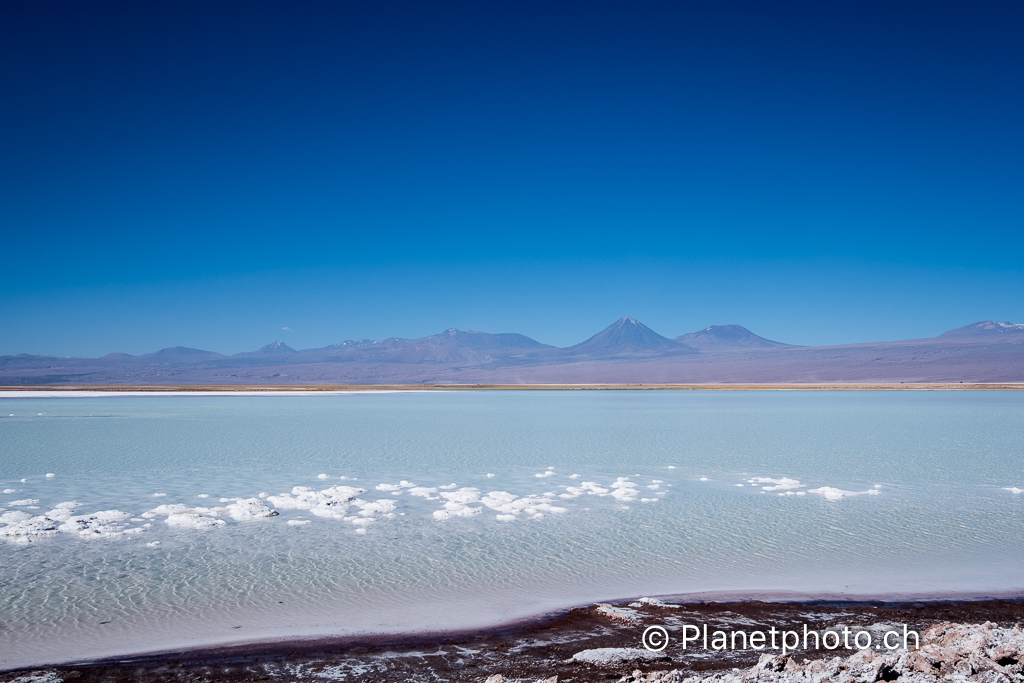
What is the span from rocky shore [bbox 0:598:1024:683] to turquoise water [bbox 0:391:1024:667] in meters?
0.41

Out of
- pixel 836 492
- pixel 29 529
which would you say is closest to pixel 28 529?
pixel 29 529

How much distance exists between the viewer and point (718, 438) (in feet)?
68.9

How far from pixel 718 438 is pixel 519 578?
15.1m

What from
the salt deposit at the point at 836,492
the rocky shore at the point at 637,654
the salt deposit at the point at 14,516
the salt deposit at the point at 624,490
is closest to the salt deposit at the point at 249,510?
the salt deposit at the point at 14,516

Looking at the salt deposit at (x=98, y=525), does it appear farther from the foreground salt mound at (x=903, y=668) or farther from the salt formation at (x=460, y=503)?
the foreground salt mound at (x=903, y=668)

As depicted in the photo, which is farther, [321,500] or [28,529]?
[321,500]

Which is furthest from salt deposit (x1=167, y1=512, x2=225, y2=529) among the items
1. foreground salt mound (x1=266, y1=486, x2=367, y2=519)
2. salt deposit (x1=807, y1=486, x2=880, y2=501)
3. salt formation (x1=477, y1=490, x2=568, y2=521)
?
salt deposit (x1=807, y1=486, x2=880, y2=501)

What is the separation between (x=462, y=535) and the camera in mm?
8875

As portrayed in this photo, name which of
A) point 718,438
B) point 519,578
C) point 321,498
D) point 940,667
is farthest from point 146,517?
point 718,438

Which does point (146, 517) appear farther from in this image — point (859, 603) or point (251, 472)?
point (859, 603)

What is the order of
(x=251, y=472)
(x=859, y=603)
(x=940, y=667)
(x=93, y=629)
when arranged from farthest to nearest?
(x=251, y=472), (x=859, y=603), (x=93, y=629), (x=940, y=667)

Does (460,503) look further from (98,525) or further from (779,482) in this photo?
(779,482)

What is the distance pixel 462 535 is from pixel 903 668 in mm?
5539

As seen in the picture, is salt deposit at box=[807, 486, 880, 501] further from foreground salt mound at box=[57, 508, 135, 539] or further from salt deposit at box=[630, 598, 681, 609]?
foreground salt mound at box=[57, 508, 135, 539]
